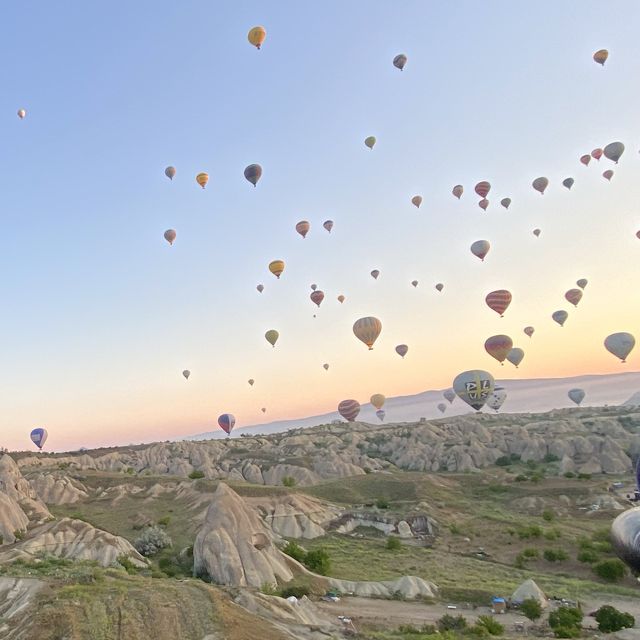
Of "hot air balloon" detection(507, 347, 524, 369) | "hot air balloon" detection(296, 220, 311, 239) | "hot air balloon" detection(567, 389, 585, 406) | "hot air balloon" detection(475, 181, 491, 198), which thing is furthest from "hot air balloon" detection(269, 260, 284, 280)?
"hot air balloon" detection(567, 389, 585, 406)

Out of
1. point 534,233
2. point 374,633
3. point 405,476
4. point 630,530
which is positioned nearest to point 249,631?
point 374,633

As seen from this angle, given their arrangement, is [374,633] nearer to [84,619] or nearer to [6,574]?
[84,619]

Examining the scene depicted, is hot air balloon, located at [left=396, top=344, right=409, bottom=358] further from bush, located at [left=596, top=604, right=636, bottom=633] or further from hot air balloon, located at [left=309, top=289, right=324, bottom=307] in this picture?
bush, located at [left=596, top=604, right=636, bottom=633]

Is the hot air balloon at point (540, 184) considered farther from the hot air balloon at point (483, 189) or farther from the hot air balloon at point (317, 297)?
the hot air balloon at point (317, 297)

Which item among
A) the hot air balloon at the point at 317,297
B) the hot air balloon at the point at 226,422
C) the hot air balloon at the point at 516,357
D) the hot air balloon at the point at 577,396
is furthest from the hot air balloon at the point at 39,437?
the hot air balloon at the point at 577,396

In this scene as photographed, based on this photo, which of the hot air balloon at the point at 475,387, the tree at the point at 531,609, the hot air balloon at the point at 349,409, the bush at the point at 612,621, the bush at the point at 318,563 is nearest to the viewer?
the bush at the point at 612,621

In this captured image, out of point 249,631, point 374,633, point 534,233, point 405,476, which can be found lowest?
point 405,476
